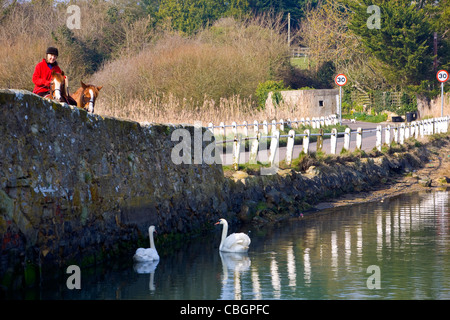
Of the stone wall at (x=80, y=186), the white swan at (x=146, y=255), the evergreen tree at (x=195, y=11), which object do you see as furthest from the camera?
the evergreen tree at (x=195, y=11)

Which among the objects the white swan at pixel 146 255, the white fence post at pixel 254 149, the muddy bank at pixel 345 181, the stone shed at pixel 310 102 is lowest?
the white swan at pixel 146 255

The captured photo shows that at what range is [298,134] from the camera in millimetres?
24406

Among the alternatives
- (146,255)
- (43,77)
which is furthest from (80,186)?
(43,77)

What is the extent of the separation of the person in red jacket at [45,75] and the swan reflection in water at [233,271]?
385 centimetres

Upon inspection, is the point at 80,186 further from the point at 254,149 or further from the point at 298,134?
the point at 298,134

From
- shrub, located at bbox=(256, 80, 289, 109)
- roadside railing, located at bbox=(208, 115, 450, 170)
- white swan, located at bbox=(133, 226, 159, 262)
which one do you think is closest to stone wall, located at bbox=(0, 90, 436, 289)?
white swan, located at bbox=(133, 226, 159, 262)

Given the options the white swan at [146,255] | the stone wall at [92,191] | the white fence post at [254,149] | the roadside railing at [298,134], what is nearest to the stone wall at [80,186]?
the stone wall at [92,191]

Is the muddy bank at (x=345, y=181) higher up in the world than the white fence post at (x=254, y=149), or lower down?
lower down

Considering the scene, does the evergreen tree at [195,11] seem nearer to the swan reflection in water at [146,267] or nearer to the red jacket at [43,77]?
the red jacket at [43,77]

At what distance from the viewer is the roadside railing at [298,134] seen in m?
18.9

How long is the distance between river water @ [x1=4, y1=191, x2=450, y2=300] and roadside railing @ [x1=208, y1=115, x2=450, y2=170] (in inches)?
126

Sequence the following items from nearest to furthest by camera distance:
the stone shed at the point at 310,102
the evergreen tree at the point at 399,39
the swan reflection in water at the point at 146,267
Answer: the swan reflection in water at the point at 146,267, the stone shed at the point at 310,102, the evergreen tree at the point at 399,39

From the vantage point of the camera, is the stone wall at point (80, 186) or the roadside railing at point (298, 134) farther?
the roadside railing at point (298, 134)

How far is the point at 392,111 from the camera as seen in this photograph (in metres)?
50.8
